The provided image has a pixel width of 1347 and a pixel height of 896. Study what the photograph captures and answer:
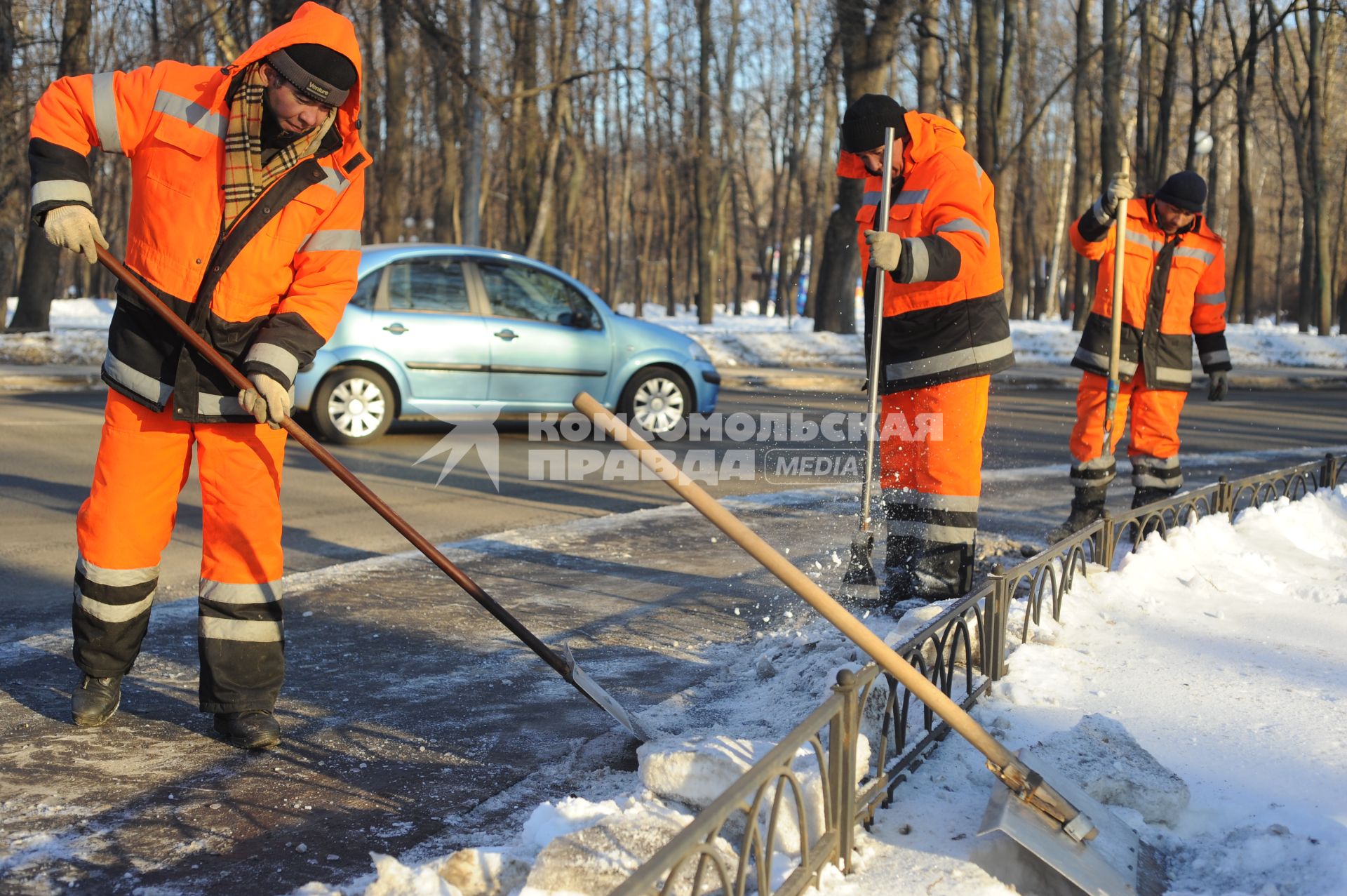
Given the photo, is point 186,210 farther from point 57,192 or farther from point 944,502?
point 944,502

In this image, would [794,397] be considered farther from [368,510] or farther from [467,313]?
[368,510]

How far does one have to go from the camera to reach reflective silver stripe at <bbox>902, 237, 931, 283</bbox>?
13.8ft

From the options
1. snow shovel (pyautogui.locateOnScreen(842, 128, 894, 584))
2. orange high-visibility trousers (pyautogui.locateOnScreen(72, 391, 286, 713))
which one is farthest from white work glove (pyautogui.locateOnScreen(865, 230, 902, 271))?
orange high-visibility trousers (pyautogui.locateOnScreen(72, 391, 286, 713))

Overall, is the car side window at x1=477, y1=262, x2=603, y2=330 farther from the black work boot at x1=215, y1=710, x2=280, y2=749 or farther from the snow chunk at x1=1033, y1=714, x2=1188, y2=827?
the snow chunk at x1=1033, y1=714, x2=1188, y2=827

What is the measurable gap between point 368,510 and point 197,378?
13.3 ft

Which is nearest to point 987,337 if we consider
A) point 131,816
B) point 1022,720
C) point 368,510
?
point 1022,720

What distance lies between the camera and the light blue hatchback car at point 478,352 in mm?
10008

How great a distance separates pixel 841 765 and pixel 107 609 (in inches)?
83.4

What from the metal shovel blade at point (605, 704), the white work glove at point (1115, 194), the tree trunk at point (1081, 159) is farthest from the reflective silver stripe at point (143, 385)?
the tree trunk at point (1081, 159)

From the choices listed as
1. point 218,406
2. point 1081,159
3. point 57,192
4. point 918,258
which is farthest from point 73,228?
point 1081,159

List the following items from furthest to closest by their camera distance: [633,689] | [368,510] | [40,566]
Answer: [368,510] < [40,566] < [633,689]

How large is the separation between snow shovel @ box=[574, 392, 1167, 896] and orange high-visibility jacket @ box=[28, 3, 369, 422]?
1.40m

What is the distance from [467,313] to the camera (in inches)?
413

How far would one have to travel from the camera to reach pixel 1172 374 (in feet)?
21.6
